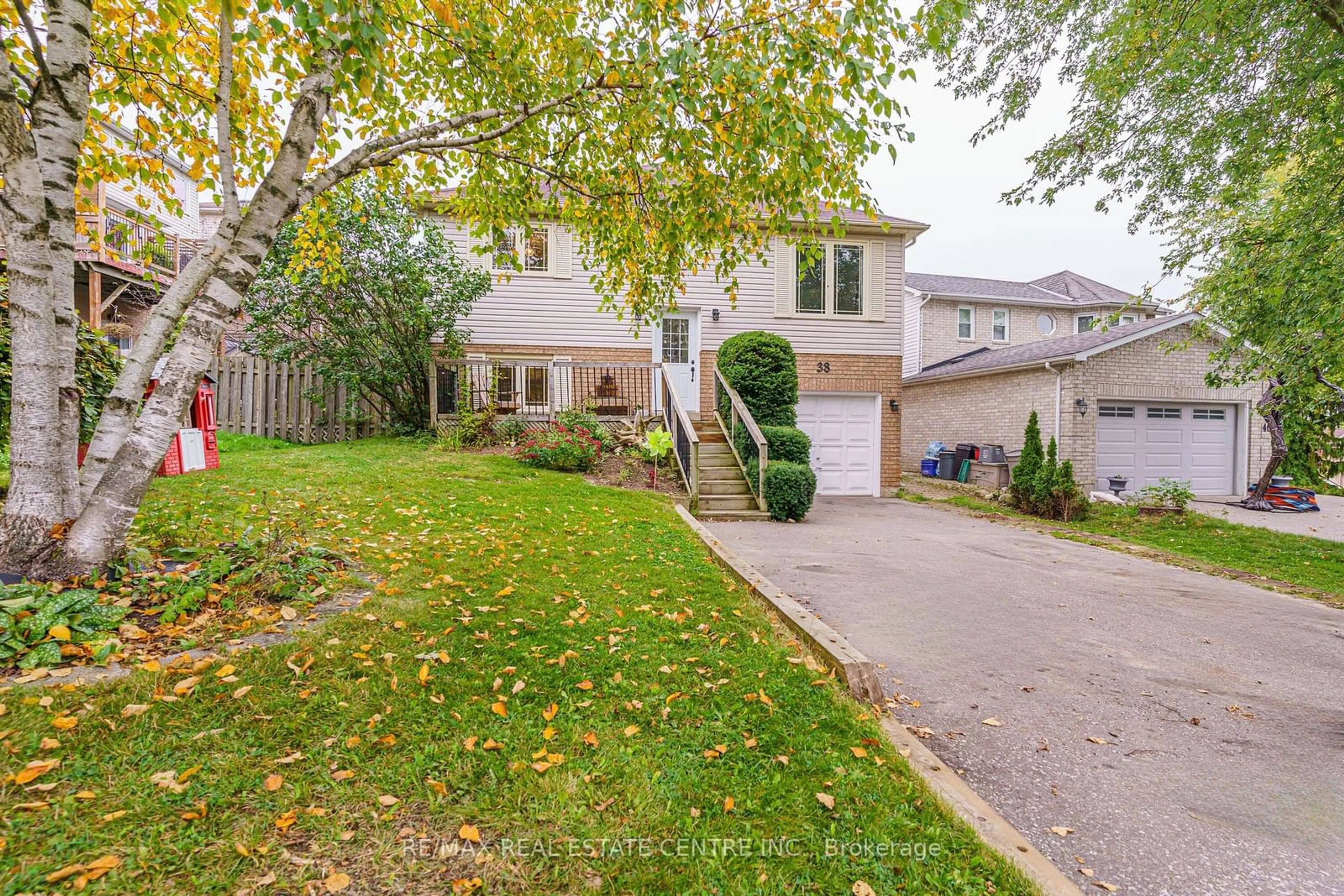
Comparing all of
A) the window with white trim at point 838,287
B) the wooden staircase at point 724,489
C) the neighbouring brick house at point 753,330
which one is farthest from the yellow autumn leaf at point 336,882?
the window with white trim at point 838,287

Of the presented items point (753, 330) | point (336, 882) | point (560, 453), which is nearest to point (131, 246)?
point (560, 453)

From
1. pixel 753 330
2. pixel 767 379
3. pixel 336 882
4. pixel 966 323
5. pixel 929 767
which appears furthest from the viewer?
pixel 966 323

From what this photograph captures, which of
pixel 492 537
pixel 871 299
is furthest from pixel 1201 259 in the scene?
pixel 492 537

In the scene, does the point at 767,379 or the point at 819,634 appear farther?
the point at 767,379

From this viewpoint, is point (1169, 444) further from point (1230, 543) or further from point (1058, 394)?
point (1230, 543)

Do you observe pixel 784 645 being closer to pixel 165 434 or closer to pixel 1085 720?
pixel 1085 720

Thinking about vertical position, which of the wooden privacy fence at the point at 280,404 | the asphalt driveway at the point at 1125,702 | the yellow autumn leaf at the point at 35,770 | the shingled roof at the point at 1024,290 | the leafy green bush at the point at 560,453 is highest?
the shingled roof at the point at 1024,290

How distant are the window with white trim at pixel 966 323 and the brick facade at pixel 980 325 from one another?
39mm

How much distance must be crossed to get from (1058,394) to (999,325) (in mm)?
9210

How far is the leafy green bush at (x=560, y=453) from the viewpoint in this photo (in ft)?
30.2

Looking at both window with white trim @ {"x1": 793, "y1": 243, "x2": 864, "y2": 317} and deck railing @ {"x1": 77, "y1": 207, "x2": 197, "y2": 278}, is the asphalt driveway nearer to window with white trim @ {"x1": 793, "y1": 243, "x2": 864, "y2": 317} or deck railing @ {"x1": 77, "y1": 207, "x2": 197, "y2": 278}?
deck railing @ {"x1": 77, "y1": 207, "x2": 197, "y2": 278}

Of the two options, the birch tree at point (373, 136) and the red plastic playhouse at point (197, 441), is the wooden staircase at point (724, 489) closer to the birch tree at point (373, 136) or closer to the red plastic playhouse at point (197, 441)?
the birch tree at point (373, 136)

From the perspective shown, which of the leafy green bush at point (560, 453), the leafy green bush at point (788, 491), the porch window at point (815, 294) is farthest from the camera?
the porch window at point (815, 294)

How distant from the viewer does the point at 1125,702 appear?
3.18 metres
